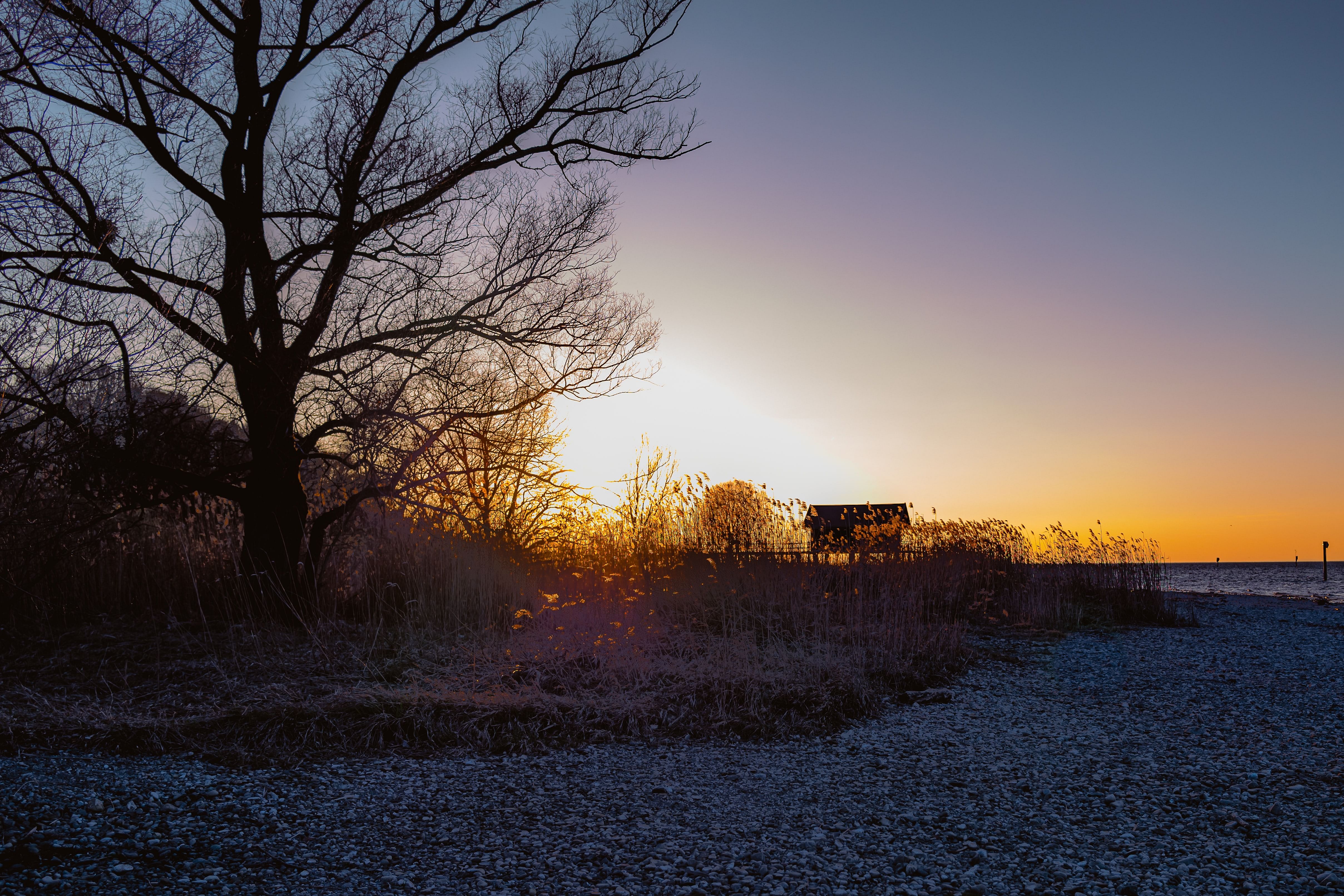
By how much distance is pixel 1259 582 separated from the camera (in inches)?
1484

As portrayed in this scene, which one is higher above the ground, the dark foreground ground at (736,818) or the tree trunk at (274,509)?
the tree trunk at (274,509)

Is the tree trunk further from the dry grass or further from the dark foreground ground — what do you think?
the dark foreground ground

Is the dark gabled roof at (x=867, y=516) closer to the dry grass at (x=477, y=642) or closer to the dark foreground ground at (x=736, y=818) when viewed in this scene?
the dry grass at (x=477, y=642)

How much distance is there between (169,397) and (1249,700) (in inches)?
386

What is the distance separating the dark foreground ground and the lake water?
11.0 meters

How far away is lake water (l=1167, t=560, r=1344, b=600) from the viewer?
25828 millimetres

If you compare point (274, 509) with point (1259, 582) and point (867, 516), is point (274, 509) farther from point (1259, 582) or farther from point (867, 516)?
point (1259, 582)

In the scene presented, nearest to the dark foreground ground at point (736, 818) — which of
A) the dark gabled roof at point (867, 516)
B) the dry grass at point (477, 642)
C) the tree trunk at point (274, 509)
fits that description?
the dry grass at point (477, 642)

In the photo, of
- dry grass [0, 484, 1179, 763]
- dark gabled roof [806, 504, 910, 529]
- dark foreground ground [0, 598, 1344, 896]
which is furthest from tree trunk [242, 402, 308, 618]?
dark gabled roof [806, 504, 910, 529]

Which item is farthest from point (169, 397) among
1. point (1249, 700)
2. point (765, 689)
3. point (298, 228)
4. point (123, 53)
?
point (1249, 700)

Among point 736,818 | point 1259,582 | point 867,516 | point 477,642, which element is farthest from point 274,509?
point 1259,582

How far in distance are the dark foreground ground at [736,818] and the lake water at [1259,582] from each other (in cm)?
1101

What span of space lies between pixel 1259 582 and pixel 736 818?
143ft

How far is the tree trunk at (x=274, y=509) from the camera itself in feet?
26.0
